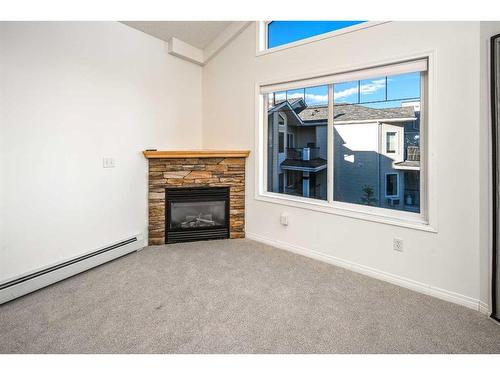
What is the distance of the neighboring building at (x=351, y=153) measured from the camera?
8.57 ft

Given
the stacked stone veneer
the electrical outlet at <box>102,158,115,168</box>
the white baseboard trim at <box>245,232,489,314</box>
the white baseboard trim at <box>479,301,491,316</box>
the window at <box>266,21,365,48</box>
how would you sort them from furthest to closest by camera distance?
the stacked stone veneer → the electrical outlet at <box>102,158,115,168</box> → the window at <box>266,21,365,48</box> → the white baseboard trim at <box>245,232,489,314</box> → the white baseboard trim at <box>479,301,491,316</box>

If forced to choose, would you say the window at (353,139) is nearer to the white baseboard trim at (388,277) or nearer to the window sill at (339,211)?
the window sill at (339,211)

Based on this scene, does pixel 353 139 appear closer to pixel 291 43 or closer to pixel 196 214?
pixel 291 43

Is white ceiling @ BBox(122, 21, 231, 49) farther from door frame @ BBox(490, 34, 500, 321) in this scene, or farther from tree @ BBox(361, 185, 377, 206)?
door frame @ BBox(490, 34, 500, 321)

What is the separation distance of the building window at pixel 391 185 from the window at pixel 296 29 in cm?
148

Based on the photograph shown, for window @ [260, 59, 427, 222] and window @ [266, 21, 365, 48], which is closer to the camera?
window @ [260, 59, 427, 222]

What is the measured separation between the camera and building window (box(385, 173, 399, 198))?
2.70m

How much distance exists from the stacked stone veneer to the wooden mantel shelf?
0.08 m

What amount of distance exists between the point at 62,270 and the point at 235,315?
5.51 feet

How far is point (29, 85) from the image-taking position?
238 cm

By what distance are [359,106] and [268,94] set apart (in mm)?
1186

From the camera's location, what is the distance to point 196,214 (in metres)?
3.85

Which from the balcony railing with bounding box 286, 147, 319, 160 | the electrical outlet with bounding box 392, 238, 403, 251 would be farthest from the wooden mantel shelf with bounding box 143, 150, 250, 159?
the electrical outlet with bounding box 392, 238, 403, 251

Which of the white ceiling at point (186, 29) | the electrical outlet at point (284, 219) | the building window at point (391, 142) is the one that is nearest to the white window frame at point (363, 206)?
the electrical outlet at point (284, 219)
